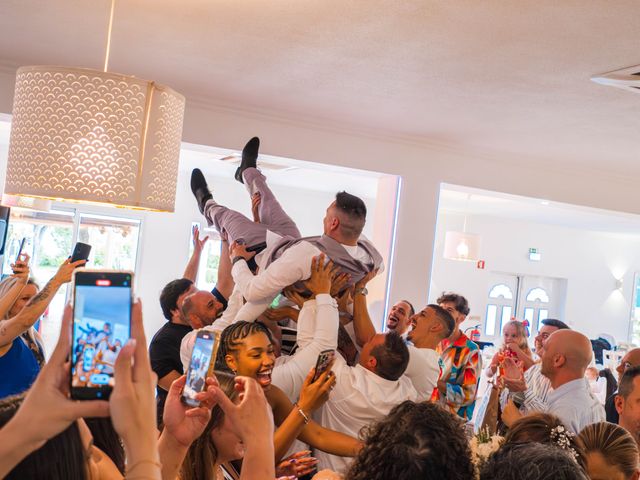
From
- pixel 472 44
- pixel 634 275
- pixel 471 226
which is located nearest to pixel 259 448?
pixel 472 44

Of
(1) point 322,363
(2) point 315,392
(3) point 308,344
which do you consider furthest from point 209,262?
(2) point 315,392

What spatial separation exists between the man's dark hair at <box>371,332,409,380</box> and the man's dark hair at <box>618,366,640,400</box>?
3.39ft

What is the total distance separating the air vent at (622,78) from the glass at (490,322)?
9.37m

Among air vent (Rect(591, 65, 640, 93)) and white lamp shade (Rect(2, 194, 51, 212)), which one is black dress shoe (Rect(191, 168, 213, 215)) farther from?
air vent (Rect(591, 65, 640, 93))

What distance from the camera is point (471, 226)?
41.2ft

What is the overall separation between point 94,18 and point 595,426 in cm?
276

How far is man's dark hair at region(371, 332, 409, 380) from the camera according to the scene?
2752mm

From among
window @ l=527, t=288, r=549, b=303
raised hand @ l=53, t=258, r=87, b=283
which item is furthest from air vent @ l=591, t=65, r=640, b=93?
window @ l=527, t=288, r=549, b=303

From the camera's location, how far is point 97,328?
3.16 ft

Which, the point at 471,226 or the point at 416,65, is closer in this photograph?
the point at 416,65

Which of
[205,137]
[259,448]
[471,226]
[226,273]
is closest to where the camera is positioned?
[259,448]

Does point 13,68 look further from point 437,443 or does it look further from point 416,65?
point 437,443

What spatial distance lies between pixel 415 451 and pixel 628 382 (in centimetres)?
201

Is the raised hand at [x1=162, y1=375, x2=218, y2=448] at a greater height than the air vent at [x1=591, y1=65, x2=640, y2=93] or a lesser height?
lesser
